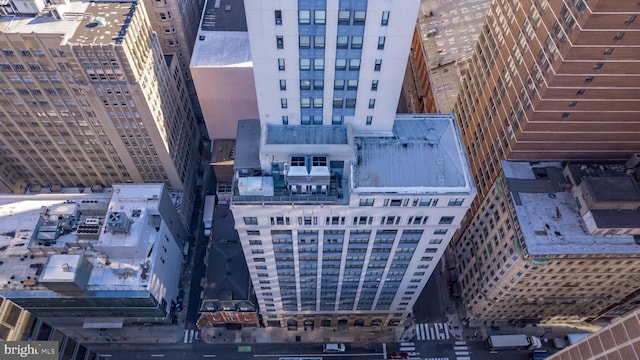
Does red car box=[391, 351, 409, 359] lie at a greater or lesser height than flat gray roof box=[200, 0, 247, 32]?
lesser

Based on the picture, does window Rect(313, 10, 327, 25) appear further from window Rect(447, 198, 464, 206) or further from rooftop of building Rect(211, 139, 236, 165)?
rooftop of building Rect(211, 139, 236, 165)

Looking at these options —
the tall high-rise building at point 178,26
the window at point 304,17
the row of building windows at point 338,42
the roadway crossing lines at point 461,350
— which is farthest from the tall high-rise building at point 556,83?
the tall high-rise building at point 178,26

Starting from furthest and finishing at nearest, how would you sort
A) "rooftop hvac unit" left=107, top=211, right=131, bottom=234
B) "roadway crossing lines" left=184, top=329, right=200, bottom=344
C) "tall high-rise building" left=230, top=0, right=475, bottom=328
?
1. "roadway crossing lines" left=184, top=329, right=200, bottom=344
2. "rooftop hvac unit" left=107, top=211, right=131, bottom=234
3. "tall high-rise building" left=230, top=0, right=475, bottom=328

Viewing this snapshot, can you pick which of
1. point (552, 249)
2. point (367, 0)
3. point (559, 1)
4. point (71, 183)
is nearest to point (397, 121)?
point (367, 0)

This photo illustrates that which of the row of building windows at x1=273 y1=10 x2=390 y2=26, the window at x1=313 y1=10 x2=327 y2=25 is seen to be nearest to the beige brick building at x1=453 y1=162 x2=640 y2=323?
the row of building windows at x1=273 y1=10 x2=390 y2=26

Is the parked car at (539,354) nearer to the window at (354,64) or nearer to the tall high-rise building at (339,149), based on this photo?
the tall high-rise building at (339,149)

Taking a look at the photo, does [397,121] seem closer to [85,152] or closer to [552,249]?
[552,249]

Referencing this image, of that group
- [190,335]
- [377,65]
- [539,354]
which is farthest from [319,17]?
[539,354]
